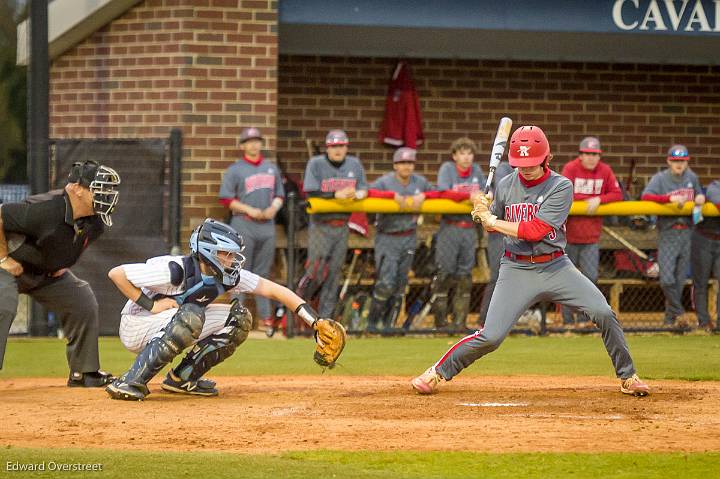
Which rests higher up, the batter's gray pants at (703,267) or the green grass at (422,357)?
the batter's gray pants at (703,267)

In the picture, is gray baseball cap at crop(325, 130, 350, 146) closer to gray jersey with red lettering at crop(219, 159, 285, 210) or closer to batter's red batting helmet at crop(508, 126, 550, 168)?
gray jersey with red lettering at crop(219, 159, 285, 210)

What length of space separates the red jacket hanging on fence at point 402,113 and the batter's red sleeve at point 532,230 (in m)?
8.20

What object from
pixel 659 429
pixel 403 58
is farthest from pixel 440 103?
pixel 659 429

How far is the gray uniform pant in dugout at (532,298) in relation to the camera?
26.4 feet

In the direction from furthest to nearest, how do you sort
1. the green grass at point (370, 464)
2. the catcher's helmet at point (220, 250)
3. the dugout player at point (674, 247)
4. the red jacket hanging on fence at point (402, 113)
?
1. the red jacket hanging on fence at point (402, 113)
2. the dugout player at point (674, 247)
3. the catcher's helmet at point (220, 250)
4. the green grass at point (370, 464)

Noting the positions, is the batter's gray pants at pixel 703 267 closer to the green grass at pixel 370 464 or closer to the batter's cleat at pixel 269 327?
the batter's cleat at pixel 269 327

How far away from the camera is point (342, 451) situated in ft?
20.9

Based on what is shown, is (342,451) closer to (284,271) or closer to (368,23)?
(284,271)

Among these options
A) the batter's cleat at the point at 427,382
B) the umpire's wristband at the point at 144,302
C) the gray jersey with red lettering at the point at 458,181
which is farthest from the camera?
the gray jersey with red lettering at the point at 458,181

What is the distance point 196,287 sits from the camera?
7969mm

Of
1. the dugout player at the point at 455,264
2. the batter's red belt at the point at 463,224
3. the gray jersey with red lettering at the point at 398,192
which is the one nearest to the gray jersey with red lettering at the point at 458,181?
the dugout player at the point at 455,264

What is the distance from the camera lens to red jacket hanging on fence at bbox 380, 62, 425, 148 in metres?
16.0

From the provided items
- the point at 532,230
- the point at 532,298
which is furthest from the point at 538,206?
the point at 532,298

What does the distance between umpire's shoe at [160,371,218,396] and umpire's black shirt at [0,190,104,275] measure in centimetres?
116
